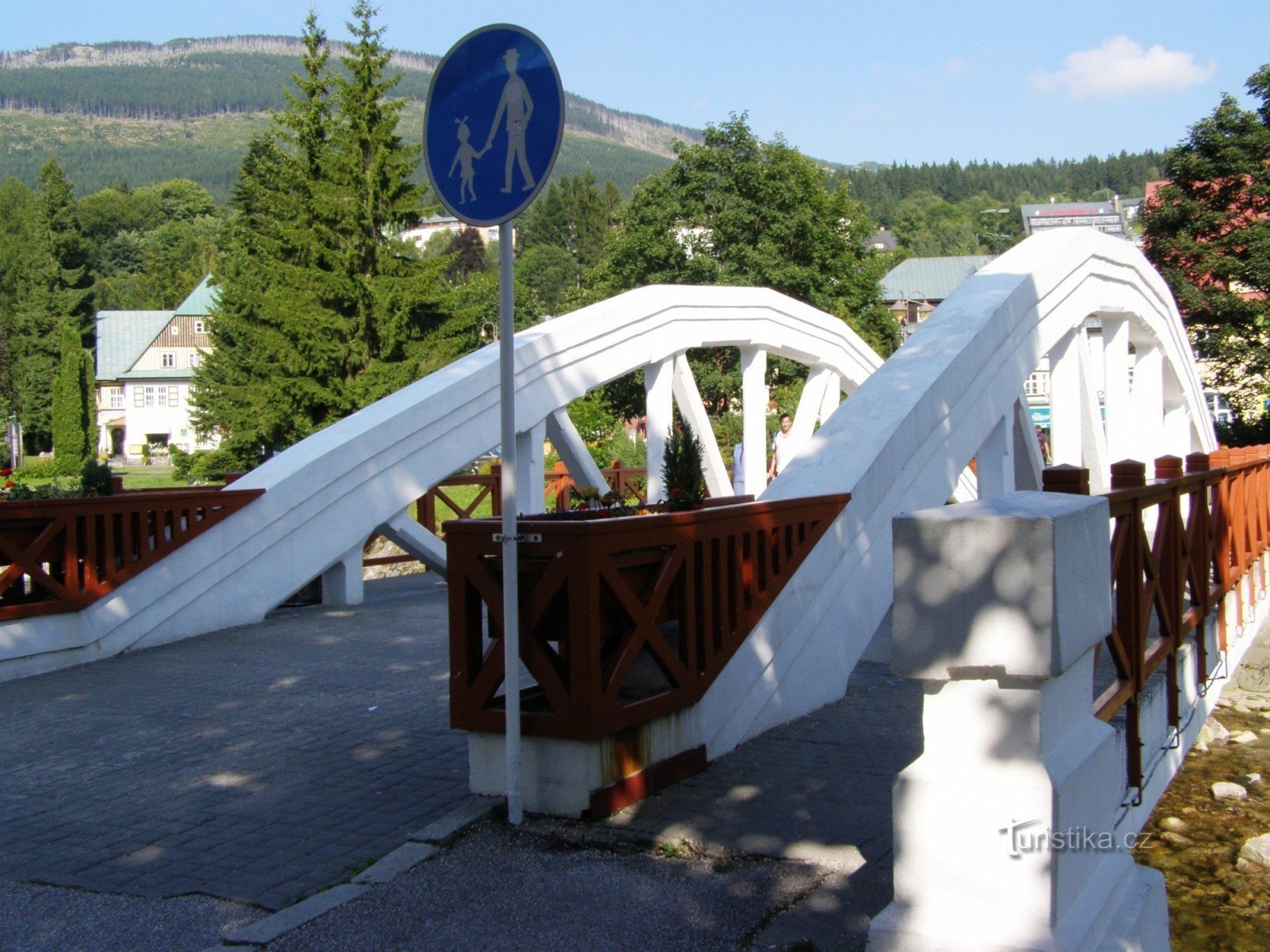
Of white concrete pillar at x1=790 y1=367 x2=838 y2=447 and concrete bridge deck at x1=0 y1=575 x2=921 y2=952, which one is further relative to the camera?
white concrete pillar at x1=790 y1=367 x2=838 y2=447

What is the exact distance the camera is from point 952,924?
309 cm

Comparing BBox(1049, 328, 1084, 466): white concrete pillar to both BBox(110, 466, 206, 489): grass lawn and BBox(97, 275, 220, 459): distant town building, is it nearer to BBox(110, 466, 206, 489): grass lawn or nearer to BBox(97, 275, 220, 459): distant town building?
BBox(110, 466, 206, 489): grass lawn

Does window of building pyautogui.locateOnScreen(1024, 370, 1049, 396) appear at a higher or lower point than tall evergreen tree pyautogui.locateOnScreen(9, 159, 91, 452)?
lower

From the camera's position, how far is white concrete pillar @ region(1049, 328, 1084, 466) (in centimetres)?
1154

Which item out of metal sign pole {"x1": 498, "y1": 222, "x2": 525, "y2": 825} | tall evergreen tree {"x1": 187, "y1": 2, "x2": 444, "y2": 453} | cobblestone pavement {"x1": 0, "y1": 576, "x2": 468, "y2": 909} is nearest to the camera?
cobblestone pavement {"x1": 0, "y1": 576, "x2": 468, "y2": 909}

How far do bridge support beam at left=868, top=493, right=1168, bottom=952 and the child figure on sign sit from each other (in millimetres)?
2739

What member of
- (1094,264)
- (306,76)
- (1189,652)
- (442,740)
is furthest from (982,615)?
(306,76)

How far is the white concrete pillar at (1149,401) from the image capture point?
14.8m

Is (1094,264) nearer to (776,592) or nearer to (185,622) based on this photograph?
(776,592)

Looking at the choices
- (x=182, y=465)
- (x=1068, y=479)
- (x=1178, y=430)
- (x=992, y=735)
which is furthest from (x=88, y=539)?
(x=182, y=465)

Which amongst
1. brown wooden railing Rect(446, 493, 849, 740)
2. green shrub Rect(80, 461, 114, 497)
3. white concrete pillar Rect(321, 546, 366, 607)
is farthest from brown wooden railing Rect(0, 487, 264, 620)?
brown wooden railing Rect(446, 493, 849, 740)

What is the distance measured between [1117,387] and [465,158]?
A: 35.7 feet

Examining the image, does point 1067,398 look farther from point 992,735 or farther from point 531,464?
point 992,735

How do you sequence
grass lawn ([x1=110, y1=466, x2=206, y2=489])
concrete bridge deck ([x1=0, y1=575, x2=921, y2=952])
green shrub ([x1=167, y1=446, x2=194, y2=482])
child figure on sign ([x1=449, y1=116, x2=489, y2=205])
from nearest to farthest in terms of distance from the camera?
concrete bridge deck ([x1=0, y1=575, x2=921, y2=952]), child figure on sign ([x1=449, y1=116, x2=489, y2=205]), green shrub ([x1=167, y1=446, x2=194, y2=482]), grass lawn ([x1=110, y1=466, x2=206, y2=489])
